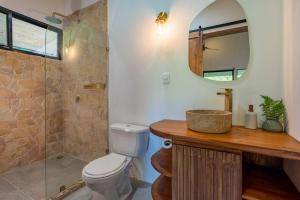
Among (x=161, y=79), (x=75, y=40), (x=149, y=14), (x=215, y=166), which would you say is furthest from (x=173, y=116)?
(x=75, y=40)

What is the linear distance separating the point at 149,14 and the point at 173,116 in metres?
1.15

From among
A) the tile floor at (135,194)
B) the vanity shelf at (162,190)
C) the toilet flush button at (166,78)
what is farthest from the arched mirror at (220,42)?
the tile floor at (135,194)

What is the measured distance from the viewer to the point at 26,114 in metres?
2.33

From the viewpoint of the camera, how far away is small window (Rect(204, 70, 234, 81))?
1415 mm

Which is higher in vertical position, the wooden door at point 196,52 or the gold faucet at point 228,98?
the wooden door at point 196,52

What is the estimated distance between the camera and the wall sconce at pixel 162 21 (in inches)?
66.7

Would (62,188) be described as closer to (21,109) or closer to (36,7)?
(21,109)

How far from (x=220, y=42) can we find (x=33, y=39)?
2601mm

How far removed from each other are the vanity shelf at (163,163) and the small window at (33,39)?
2237 mm

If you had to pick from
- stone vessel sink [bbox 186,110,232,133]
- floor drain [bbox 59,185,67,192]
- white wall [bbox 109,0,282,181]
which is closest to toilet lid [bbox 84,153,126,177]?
white wall [bbox 109,0,282,181]

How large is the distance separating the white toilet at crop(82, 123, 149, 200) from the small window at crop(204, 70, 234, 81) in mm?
835

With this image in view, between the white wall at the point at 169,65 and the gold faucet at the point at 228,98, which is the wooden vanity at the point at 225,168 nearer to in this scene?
the gold faucet at the point at 228,98

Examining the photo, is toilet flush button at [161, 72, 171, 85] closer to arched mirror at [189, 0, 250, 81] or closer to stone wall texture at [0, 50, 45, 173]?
arched mirror at [189, 0, 250, 81]

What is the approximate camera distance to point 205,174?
3.17 feet
